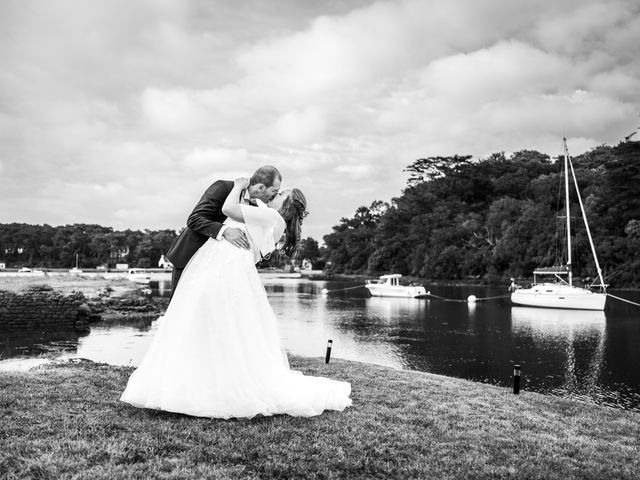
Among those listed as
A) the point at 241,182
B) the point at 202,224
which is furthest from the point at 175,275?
the point at 241,182

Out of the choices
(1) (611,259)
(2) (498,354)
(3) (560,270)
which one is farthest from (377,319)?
(1) (611,259)

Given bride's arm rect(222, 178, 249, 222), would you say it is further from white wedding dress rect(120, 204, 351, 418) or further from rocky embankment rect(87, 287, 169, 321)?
rocky embankment rect(87, 287, 169, 321)

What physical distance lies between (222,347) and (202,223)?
1.31 meters

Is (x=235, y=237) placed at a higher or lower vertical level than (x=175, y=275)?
higher

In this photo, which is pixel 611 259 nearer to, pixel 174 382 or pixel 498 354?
pixel 498 354

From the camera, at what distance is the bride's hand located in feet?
18.5

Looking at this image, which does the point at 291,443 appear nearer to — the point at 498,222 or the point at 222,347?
the point at 222,347

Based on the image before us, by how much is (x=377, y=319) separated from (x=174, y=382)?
113 feet

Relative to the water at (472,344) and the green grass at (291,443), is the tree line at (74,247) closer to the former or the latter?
the water at (472,344)

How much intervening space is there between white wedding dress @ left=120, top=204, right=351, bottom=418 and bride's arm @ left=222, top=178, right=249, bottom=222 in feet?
0.27

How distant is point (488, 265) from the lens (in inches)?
3359

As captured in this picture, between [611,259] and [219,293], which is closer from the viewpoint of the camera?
[219,293]

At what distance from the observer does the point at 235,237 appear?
5535 millimetres

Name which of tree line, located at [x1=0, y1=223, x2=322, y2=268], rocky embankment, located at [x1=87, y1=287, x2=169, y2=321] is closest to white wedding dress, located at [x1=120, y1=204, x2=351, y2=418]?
rocky embankment, located at [x1=87, y1=287, x2=169, y2=321]
